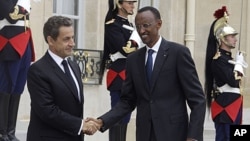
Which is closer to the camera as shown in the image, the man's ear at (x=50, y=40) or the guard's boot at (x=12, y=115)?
the man's ear at (x=50, y=40)

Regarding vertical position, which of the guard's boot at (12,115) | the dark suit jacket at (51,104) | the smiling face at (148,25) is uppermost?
the smiling face at (148,25)

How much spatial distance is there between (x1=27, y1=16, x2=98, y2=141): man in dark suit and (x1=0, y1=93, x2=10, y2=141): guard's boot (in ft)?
6.67

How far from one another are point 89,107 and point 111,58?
328 cm

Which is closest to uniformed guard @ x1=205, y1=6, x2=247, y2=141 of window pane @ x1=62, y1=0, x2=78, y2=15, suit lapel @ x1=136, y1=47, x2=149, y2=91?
window pane @ x1=62, y1=0, x2=78, y2=15

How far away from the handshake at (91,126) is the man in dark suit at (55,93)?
10 mm

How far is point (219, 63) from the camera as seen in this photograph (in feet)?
32.1

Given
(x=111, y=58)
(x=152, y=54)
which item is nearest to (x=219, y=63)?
(x=111, y=58)

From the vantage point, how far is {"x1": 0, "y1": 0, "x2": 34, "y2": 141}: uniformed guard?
7.51 m

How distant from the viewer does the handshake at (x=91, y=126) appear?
18.2 feet

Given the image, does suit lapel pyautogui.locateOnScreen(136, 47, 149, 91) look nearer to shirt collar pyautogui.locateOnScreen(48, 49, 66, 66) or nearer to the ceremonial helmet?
shirt collar pyautogui.locateOnScreen(48, 49, 66, 66)

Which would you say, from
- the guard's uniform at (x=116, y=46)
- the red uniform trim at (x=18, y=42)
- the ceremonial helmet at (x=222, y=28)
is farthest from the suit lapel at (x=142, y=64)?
the ceremonial helmet at (x=222, y=28)

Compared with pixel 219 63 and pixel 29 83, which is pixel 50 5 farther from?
pixel 29 83

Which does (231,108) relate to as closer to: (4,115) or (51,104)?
(4,115)

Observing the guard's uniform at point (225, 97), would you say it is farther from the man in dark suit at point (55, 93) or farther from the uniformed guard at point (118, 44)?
the man in dark suit at point (55, 93)
